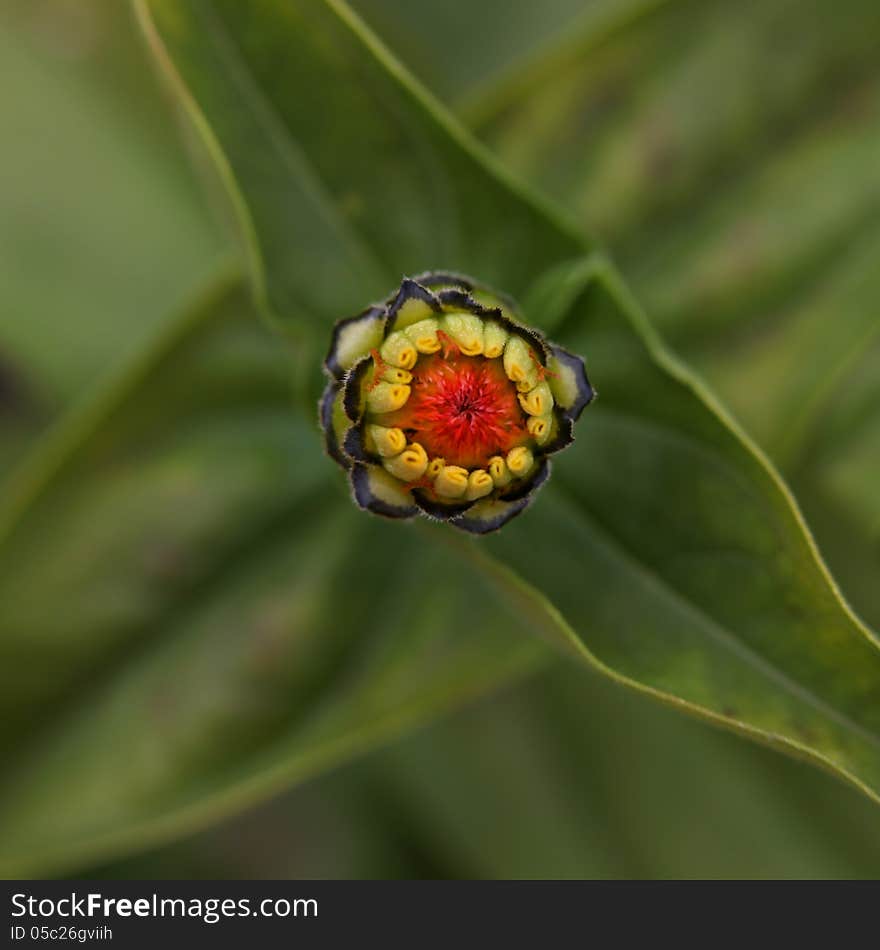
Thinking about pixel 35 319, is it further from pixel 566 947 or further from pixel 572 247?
pixel 566 947

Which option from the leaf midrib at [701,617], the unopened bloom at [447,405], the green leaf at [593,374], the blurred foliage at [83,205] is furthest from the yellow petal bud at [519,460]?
the blurred foliage at [83,205]

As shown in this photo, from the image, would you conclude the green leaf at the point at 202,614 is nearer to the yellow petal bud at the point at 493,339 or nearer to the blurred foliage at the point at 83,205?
the blurred foliage at the point at 83,205

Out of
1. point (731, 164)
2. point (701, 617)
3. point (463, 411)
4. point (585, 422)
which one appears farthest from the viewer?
point (731, 164)

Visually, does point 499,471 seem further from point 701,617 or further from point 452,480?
point 701,617

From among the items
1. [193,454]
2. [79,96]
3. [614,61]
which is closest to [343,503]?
[193,454]

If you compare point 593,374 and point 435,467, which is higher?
point 593,374

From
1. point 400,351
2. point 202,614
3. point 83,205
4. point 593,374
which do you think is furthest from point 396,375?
point 83,205

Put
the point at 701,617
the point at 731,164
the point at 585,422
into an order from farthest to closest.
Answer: the point at 731,164 → the point at 585,422 → the point at 701,617
